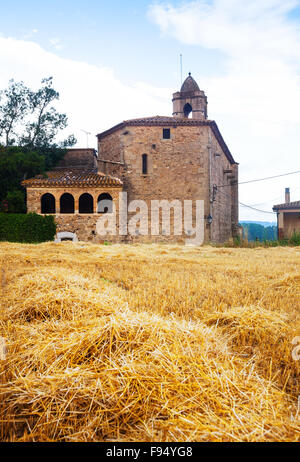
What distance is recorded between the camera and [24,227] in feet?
48.3

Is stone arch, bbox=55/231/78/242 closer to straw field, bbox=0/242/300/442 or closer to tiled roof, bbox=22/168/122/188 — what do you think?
tiled roof, bbox=22/168/122/188

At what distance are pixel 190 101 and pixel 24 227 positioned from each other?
1513 cm

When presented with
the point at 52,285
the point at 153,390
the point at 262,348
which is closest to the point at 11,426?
the point at 153,390

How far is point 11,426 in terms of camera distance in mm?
1296

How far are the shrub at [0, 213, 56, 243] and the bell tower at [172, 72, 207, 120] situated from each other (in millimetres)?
13313

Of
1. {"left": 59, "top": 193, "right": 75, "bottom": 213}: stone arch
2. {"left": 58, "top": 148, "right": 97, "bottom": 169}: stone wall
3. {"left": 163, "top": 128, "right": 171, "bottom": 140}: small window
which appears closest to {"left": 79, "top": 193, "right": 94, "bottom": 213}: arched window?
{"left": 59, "top": 193, "right": 75, "bottom": 213}: stone arch

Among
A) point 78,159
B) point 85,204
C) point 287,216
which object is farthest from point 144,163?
point 287,216

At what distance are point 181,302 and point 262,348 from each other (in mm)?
1175

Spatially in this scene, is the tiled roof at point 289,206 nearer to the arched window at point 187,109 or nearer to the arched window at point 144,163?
the arched window at point 187,109

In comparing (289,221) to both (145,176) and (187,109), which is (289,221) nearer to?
(187,109)

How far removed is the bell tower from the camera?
73.4 ft
